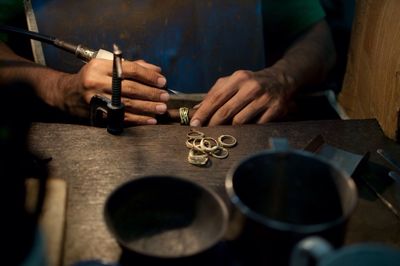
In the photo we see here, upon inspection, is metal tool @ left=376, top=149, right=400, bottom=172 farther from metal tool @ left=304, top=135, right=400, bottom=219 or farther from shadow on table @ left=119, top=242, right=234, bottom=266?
shadow on table @ left=119, top=242, right=234, bottom=266

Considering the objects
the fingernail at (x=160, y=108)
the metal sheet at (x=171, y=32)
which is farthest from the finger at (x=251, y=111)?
the metal sheet at (x=171, y=32)

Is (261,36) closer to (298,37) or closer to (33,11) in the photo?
(298,37)

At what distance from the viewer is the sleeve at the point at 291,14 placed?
6.66ft

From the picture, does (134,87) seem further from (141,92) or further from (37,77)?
(37,77)

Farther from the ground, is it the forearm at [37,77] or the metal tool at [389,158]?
the forearm at [37,77]

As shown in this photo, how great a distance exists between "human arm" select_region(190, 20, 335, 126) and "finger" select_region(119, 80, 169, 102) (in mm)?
122

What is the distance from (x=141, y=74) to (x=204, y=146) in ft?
1.01

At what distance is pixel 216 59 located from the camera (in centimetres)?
198

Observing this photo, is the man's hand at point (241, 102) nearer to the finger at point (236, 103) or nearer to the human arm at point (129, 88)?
the finger at point (236, 103)

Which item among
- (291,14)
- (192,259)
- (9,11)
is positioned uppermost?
(9,11)

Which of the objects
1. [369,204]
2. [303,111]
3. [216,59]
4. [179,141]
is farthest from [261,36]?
[369,204]

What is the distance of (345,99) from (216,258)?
117 cm

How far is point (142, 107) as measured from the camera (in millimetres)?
1438

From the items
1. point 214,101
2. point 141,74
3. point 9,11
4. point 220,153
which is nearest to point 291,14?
point 214,101
